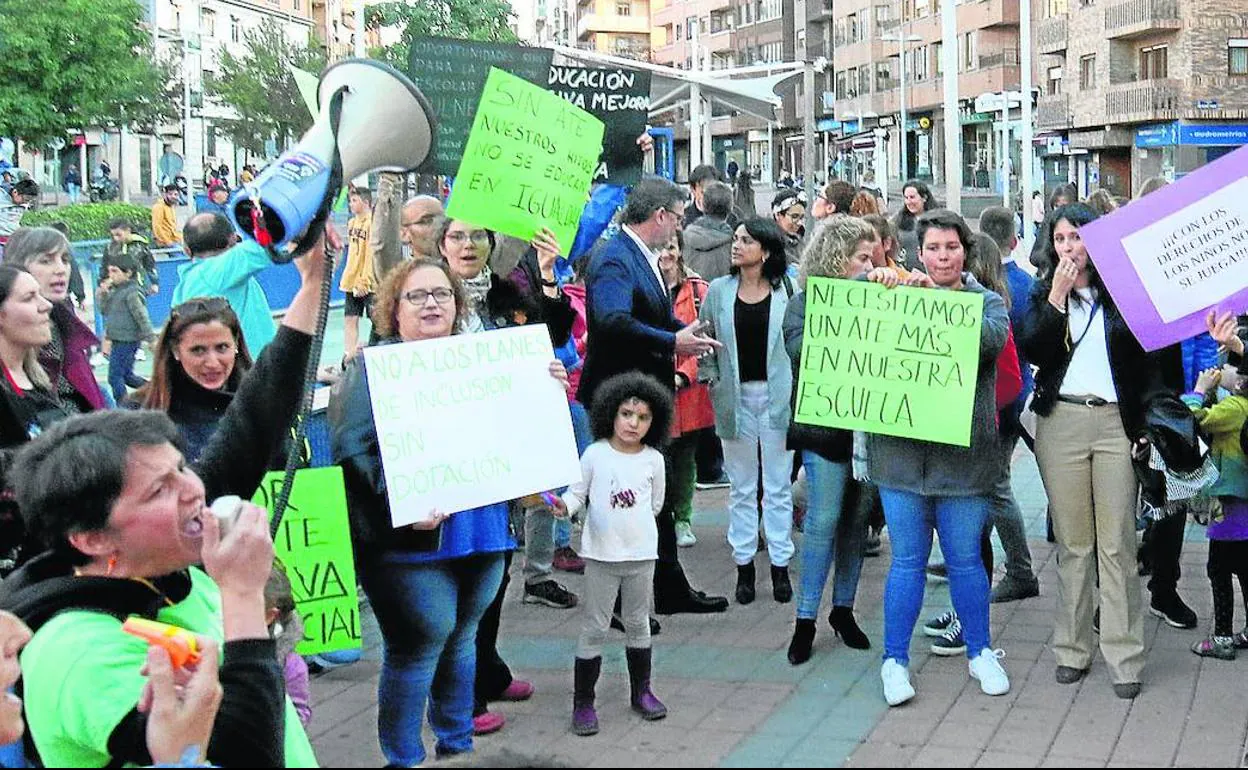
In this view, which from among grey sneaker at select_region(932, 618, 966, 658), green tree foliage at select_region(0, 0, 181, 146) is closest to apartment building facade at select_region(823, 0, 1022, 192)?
green tree foliage at select_region(0, 0, 181, 146)

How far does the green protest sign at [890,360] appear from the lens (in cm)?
558

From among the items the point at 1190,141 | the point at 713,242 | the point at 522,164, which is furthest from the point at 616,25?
the point at 522,164

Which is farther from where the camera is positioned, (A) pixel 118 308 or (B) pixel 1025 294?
(A) pixel 118 308

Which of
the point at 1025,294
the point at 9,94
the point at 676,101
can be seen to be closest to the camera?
the point at 1025,294

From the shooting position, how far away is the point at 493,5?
47.9 meters

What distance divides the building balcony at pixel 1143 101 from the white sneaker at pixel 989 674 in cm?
4840

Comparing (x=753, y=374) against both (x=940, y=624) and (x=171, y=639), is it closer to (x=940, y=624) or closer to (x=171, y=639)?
(x=940, y=624)

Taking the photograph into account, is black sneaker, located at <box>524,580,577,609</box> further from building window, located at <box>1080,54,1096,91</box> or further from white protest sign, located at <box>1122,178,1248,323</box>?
building window, located at <box>1080,54,1096,91</box>

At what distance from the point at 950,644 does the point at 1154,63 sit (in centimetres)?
5102

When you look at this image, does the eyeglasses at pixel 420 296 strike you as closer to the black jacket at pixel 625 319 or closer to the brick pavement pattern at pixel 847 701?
the brick pavement pattern at pixel 847 701

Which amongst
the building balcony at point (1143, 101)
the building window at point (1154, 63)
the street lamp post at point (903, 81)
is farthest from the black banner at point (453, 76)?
the street lamp post at point (903, 81)

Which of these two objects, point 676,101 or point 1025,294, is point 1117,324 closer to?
point 1025,294

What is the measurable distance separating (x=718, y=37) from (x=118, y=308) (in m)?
91.2

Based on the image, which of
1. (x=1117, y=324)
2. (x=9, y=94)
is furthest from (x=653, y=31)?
(x=1117, y=324)
